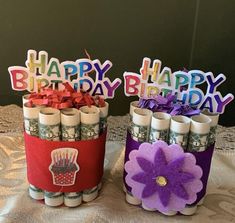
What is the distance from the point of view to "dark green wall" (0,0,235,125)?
1.12 metres

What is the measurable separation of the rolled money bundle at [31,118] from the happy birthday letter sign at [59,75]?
0.17ft

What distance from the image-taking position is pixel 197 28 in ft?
3.84

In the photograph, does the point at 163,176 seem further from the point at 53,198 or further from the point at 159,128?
the point at 53,198

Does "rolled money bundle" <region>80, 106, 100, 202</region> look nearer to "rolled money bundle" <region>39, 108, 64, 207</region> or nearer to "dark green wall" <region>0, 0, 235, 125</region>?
"rolled money bundle" <region>39, 108, 64, 207</region>

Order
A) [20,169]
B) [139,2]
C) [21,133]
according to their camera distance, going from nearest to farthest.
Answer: [20,169] < [21,133] < [139,2]

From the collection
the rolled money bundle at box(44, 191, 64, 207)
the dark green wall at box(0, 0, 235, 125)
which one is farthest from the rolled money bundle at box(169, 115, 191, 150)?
the dark green wall at box(0, 0, 235, 125)

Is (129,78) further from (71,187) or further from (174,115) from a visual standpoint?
(71,187)

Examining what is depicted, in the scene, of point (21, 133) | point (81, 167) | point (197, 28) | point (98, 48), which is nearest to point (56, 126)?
point (81, 167)

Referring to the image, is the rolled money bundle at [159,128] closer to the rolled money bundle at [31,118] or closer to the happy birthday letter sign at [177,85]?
the happy birthday letter sign at [177,85]

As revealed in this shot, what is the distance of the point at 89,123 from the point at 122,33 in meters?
0.56

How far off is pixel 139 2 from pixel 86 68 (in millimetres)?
509

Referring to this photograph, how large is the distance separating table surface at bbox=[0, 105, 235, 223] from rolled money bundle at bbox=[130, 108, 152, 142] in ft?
0.44

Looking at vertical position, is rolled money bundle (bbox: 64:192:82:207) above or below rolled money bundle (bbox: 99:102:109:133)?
below

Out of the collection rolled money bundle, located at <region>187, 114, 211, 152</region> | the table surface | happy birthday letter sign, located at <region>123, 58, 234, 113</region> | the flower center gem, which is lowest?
the table surface
